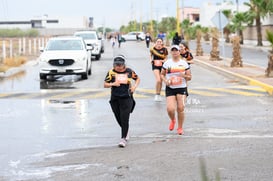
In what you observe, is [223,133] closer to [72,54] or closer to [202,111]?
[202,111]

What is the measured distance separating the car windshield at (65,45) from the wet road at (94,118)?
3.68 m

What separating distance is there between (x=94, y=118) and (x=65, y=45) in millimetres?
11653

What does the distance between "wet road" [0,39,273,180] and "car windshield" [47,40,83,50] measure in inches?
145

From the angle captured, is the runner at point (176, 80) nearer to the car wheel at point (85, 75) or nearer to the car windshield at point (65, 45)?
the car wheel at point (85, 75)

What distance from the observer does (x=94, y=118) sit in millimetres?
12398

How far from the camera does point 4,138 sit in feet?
33.1

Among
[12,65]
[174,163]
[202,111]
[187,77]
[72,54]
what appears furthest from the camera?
[12,65]

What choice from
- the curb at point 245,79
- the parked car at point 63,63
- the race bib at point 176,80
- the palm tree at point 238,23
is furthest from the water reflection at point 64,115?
the palm tree at point 238,23

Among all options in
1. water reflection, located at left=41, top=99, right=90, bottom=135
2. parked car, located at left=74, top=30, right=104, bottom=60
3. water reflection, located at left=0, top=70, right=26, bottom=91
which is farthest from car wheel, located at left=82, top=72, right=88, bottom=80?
parked car, located at left=74, top=30, right=104, bottom=60

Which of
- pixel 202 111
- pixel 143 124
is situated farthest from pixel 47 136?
pixel 202 111

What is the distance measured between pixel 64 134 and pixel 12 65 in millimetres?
20734

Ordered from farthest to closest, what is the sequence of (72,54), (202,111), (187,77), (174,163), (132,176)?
1. (72,54)
2. (202,111)
3. (187,77)
4. (174,163)
5. (132,176)

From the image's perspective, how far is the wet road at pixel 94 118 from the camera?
367 inches

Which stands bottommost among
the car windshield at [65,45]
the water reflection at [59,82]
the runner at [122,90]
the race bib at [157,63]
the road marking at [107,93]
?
the road marking at [107,93]
